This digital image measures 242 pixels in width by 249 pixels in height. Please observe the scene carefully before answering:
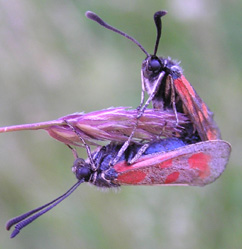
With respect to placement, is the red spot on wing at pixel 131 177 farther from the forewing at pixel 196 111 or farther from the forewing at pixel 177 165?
the forewing at pixel 196 111

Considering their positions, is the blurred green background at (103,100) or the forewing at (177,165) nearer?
the forewing at (177,165)

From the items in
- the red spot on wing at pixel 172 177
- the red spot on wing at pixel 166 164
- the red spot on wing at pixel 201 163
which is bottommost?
the red spot on wing at pixel 172 177

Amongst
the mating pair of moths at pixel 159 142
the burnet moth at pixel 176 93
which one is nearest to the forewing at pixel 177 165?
the mating pair of moths at pixel 159 142

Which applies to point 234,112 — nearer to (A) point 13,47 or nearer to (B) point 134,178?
(B) point 134,178

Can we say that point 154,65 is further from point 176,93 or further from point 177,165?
point 177,165

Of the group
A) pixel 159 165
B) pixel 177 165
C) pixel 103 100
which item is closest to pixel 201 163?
pixel 177 165

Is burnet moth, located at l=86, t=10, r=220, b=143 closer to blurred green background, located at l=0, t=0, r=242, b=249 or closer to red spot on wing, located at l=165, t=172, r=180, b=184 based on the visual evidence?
red spot on wing, located at l=165, t=172, r=180, b=184

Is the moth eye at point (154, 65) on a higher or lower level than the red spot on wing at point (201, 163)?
higher

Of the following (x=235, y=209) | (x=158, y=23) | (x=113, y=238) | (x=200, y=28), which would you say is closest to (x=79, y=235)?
(x=113, y=238)
